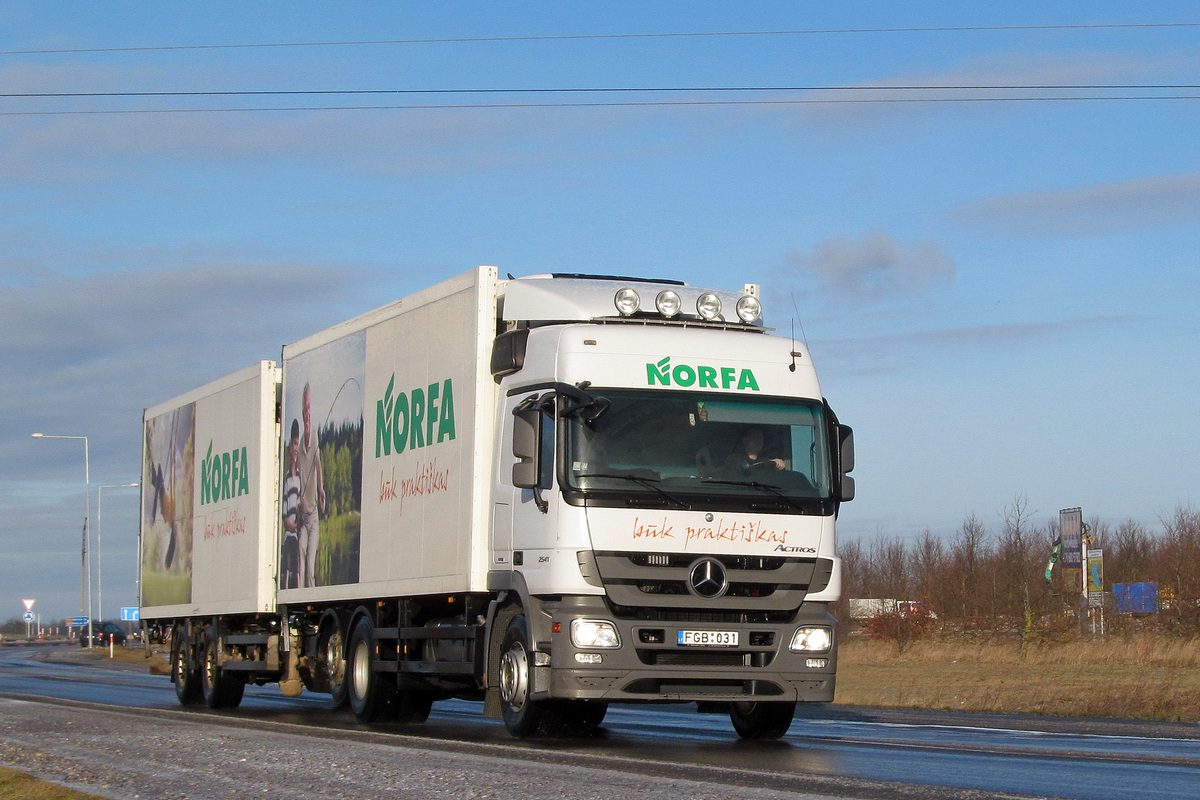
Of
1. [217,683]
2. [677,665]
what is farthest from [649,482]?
[217,683]

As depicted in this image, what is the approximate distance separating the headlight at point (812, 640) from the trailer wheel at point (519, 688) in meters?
2.13

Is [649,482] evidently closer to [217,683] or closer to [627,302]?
[627,302]

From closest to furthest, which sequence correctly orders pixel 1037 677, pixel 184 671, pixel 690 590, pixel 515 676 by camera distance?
pixel 690 590 → pixel 515 676 → pixel 184 671 → pixel 1037 677

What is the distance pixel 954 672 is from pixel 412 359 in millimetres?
18342

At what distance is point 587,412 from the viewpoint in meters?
12.0

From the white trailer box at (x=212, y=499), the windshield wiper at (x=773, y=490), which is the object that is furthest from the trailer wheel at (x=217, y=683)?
the windshield wiper at (x=773, y=490)

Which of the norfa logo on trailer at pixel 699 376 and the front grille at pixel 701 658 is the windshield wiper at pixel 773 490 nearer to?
the norfa logo on trailer at pixel 699 376

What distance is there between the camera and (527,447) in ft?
39.6

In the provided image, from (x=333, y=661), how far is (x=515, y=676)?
4985 millimetres

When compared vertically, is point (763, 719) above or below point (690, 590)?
below

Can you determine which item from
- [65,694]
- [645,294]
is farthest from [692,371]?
[65,694]

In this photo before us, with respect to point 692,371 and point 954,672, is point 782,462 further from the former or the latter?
A: point 954,672

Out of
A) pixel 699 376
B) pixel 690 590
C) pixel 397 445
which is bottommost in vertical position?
pixel 690 590

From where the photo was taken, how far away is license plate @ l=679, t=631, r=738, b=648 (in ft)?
39.4
